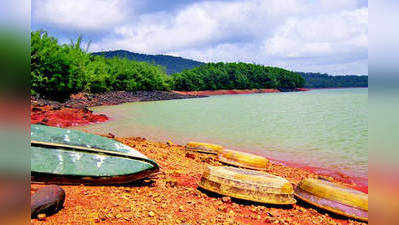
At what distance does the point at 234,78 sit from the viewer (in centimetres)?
8769

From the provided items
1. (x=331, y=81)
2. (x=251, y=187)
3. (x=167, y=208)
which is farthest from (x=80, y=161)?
(x=331, y=81)

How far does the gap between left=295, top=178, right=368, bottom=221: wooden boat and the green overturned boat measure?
255cm

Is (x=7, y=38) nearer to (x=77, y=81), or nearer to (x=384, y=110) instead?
(x=384, y=110)

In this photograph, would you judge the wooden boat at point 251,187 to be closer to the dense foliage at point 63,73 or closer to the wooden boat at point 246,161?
the wooden boat at point 246,161

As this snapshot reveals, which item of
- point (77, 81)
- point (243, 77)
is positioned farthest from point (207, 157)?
point (243, 77)

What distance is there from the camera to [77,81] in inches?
1116

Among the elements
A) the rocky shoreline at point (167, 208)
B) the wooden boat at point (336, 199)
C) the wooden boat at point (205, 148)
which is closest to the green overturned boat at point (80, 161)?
the rocky shoreline at point (167, 208)

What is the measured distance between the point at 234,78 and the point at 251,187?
84.8 meters

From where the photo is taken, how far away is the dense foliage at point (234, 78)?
7112cm

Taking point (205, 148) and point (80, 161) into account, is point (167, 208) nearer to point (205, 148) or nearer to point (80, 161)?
point (80, 161)

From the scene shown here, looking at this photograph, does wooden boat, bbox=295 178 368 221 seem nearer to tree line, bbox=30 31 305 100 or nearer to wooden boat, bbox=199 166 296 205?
wooden boat, bbox=199 166 296 205

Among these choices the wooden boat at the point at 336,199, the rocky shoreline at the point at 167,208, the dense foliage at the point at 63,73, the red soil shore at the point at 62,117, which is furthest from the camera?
the dense foliage at the point at 63,73

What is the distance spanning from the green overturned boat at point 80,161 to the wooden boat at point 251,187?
994mm

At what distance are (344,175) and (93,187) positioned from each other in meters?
6.14
